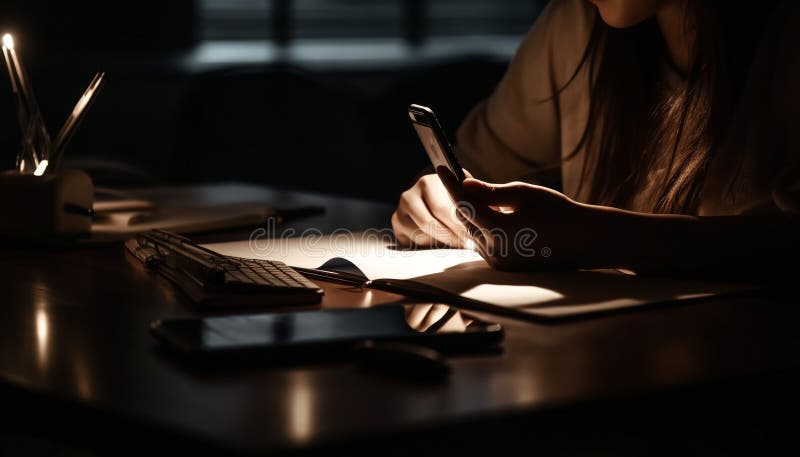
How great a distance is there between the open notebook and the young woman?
0.03 m

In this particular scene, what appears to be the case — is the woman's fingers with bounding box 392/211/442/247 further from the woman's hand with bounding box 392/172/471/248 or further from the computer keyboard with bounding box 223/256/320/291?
the computer keyboard with bounding box 223/256/320/291

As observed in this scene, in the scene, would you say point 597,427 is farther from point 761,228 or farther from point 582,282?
point 761,228

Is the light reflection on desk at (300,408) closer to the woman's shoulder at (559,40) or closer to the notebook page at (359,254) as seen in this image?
the notebook page at (359,254)

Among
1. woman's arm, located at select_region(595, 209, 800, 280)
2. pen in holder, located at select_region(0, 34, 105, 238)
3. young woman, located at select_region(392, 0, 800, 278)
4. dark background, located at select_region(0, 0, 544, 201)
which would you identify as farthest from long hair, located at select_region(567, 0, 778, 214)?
dark background, located at select_region(0, 0, 544, 201)

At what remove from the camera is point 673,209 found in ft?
4.33

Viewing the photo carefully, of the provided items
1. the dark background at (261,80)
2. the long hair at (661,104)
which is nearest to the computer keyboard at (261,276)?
the long hair at (661,104)

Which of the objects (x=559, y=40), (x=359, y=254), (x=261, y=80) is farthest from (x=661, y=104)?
(x=261, y=80)

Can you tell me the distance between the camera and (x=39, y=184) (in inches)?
48.5

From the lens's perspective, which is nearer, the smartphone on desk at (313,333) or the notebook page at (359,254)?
the smartphone on desk at (313,333)

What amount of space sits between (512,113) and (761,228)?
728mm

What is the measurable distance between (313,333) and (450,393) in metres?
0.15

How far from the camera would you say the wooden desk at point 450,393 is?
1.92 ft

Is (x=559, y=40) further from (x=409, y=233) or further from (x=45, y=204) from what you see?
(x=45, y=204)

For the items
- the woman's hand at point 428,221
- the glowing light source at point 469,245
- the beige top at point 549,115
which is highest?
the beige top at point 549,115
